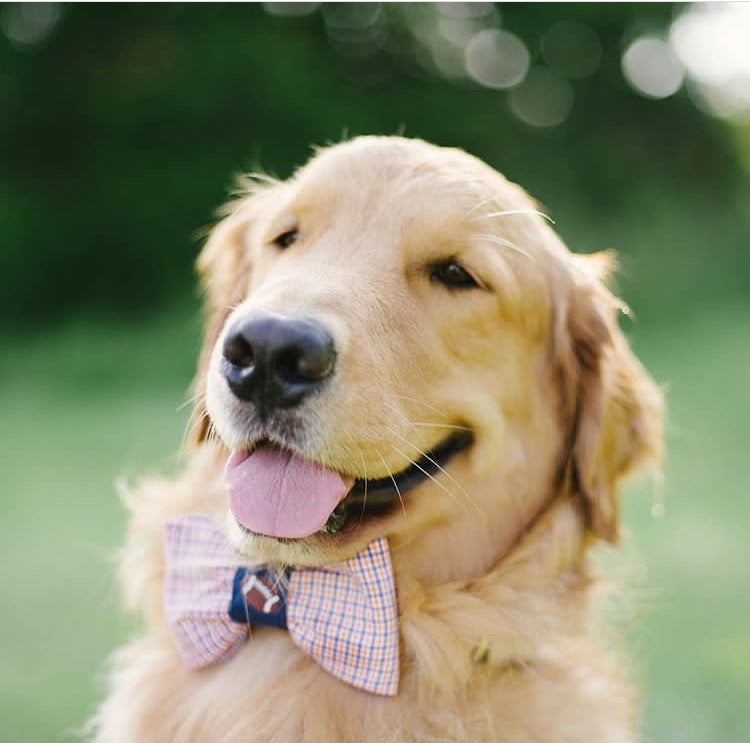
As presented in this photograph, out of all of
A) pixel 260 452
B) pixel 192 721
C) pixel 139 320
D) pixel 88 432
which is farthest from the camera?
pixel 139 320

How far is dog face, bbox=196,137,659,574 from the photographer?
239cm

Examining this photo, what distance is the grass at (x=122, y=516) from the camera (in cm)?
448

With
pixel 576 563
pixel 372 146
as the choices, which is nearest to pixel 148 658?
pixel 576 563

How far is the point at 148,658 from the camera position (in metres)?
2.90

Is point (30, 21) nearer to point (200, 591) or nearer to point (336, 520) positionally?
point (200, 591)

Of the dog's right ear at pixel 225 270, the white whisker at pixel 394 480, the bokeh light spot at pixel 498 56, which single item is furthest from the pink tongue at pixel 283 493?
the bokeh light spot at pixel 498 56

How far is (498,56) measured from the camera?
1652 cm

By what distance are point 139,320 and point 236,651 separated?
11.1 metres

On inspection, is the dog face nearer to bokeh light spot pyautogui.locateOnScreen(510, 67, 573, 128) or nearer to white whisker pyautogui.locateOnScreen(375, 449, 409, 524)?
white whisker pyautogui.locateOnScreen(375, 449, 409, 524)

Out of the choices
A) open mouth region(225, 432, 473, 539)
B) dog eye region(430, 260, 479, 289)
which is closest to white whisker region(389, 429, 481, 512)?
open mouth region(225, 432, 473, 539)

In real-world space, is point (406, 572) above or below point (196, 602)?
above

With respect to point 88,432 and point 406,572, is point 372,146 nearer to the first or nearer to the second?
point 406,572

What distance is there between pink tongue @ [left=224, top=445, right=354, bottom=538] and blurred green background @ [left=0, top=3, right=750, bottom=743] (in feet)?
16.7

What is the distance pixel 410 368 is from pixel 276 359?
511mm
